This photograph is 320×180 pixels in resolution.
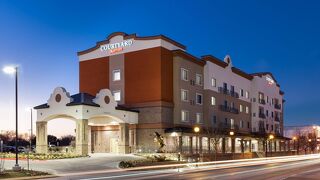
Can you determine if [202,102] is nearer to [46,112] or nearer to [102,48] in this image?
[102,48]

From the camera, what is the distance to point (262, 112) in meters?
93.9

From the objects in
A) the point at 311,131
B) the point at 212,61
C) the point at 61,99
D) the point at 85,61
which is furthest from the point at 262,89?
the point at 311,131

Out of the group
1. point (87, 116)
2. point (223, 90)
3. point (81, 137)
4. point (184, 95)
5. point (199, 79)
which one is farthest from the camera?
point (223, 90)

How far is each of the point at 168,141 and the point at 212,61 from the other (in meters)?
18.5

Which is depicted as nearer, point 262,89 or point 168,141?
point 168,141

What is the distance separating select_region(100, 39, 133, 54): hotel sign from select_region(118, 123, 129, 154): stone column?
12.3 meters

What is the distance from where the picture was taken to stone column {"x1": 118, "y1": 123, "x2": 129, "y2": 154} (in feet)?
186

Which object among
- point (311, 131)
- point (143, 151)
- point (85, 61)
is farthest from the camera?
point (311, 131)

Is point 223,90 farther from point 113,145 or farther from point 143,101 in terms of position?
point 113,145

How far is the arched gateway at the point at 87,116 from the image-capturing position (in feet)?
172

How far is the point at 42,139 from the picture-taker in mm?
54531

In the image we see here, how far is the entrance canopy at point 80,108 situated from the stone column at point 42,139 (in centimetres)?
74

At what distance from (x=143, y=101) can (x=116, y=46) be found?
31.5ft

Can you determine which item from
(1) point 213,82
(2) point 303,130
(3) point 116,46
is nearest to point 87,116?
(3) point 116,46
